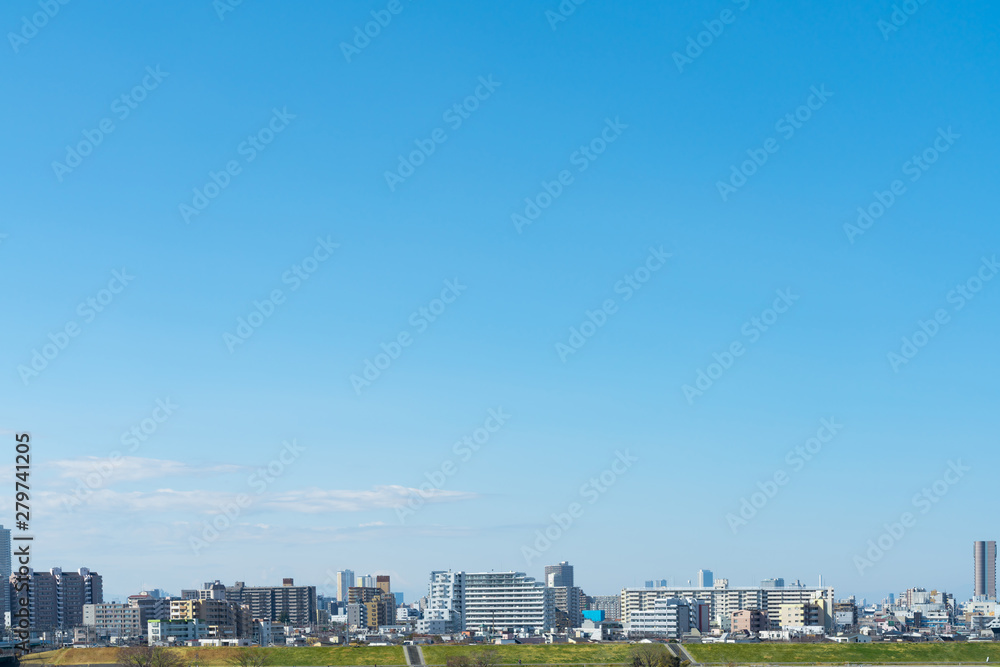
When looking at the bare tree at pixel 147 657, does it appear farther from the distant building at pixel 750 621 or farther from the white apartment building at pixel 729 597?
the white apartment building at pixel 729 597

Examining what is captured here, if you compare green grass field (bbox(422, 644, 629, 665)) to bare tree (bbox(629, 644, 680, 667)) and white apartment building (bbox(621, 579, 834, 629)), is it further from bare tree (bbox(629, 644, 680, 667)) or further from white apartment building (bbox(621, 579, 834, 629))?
white apartment building (bbox(621, 579, 834, 629))

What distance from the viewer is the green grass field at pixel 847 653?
9131cm

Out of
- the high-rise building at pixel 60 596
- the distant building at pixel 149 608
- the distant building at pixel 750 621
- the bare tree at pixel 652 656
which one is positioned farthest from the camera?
the high-rise building at pixel 60 596

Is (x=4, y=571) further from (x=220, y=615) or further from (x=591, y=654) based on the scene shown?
(x=591, y=654)

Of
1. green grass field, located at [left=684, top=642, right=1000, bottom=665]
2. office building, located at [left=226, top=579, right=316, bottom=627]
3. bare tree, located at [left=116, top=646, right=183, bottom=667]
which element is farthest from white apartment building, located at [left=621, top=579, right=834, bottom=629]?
bare tree, located at [left=116, top=646, right=183, bottom=667]

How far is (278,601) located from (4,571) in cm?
4572

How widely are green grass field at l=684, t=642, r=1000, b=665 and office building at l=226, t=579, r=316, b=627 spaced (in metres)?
104

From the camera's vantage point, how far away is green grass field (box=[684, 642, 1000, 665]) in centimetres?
9131

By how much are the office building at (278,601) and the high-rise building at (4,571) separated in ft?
117

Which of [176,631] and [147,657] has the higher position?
[147,657]

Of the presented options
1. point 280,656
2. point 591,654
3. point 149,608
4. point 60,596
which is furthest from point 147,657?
point 60,596

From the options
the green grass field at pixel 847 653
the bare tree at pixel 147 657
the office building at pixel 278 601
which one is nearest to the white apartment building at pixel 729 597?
the office building at pixel 278 601

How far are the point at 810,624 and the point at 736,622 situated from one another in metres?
16.2

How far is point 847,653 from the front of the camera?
93.4 metres
